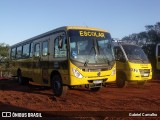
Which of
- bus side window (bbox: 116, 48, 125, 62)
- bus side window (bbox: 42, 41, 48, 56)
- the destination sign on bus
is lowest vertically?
bus side window (bbox: 116, 48, 125, 62)

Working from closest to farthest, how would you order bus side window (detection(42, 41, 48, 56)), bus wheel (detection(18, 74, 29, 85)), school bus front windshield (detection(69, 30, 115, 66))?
school bus front windshield (detection(69, 30, 115, 66)) → bus side window (detection(42, 41, 48, 56)) → bus wheel (detection(18, 74, 29, 85))

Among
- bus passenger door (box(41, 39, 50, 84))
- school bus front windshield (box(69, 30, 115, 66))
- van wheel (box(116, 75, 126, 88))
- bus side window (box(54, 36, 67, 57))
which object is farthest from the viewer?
van wheel (box(116, 75, 126, 88))

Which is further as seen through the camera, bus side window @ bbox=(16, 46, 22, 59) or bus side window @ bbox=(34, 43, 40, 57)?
bus side window @ bbox=(16, 46, 22, 59)

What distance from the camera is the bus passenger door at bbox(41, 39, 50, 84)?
14.7 meters

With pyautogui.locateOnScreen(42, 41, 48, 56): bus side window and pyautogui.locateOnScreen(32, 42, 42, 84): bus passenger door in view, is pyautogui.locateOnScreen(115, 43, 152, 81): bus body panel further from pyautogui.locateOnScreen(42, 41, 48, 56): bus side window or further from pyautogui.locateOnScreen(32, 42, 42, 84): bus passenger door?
pyautogui.locateOnScreen(32, 42, 42, 84): bus passenger door

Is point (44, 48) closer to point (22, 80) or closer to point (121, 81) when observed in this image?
point (121, 81)

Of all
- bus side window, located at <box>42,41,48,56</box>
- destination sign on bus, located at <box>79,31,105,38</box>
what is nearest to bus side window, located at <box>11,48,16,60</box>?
bus side window, located at <box>42,41,48,56</box>

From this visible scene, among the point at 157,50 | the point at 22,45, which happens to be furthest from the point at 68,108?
the point at 157,50

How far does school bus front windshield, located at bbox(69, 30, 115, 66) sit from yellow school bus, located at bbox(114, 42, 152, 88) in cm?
249

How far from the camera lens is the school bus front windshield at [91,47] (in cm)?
1263

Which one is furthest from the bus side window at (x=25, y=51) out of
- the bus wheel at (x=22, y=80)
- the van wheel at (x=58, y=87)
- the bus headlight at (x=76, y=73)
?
the bus headlight at (x=76, y=73)

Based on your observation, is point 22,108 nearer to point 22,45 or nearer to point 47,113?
point 47,113

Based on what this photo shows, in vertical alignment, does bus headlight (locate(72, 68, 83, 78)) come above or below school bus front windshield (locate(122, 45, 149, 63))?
below

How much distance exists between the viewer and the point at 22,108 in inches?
427
